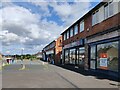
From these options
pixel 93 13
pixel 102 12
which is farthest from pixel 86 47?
pixel 102 12

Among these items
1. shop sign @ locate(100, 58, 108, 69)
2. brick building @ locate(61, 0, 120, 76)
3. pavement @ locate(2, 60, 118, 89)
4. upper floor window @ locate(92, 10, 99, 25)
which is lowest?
pavement @ locate(2, 60, 118, 89)

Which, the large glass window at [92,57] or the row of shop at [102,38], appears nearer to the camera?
the row of shop at [102,38]

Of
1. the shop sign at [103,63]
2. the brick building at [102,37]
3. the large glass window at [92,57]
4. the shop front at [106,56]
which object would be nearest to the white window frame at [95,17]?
the brick building at [102,37]

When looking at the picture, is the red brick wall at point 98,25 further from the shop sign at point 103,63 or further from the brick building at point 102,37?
the shop sign at point 103,63

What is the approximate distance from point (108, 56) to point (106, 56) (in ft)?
1.61

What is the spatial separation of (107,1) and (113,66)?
222 inches

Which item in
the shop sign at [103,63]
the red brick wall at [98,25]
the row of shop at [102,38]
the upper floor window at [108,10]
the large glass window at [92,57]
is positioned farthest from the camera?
the large glass window at [92,57]

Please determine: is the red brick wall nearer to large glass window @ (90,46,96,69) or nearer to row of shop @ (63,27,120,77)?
row of shop @ (63,27,120,77)

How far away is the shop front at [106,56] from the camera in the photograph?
17531 mm

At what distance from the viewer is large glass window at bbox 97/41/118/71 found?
17797 millimetres

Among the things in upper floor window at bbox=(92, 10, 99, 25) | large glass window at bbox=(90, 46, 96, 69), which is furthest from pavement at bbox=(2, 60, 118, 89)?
upper floor window at bbox=(92, 10, 99, 25)

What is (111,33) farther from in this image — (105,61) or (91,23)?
(91,23)

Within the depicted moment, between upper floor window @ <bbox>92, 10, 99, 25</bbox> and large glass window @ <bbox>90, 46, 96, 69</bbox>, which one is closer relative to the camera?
upper floor window @ <bbox>92, 10, 99, 25</bbox>

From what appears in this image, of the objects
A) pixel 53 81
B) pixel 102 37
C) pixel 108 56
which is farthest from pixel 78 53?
pixel 53 81
